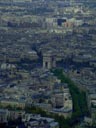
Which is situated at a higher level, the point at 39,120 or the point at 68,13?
the point at 39,120

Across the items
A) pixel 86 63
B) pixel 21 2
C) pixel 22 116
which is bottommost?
pixel 21 2

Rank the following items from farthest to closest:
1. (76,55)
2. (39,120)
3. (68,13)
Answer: (68,13), (76,55), (39,120)

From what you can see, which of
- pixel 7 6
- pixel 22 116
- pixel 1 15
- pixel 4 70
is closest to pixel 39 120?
pixel 22 116

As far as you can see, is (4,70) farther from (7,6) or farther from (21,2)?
(21,2)

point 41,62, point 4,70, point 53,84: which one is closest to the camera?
point 53,84

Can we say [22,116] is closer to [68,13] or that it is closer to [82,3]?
[68,13]

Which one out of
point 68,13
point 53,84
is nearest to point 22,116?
point 53,84

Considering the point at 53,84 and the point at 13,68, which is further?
the point at 13,68
